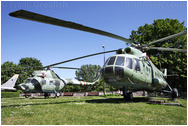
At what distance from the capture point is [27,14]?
4.76 m

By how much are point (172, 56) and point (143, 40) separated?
6.11m

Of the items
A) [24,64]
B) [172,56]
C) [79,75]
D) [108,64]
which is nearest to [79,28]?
[108,64]

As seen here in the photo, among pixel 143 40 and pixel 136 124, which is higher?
pixel 143 40

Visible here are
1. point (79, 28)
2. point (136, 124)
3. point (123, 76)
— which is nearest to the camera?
point (136, 124)

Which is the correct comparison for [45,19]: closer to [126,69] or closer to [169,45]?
[126,69]

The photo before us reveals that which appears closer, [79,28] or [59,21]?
[59,21]

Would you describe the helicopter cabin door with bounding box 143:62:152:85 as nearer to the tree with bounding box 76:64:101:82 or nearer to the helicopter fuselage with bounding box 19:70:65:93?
the helicopter fuselage with bounding box 19:70:65:93

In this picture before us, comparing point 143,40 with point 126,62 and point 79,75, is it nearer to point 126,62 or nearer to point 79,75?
point 126,62

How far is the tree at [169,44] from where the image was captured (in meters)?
26.9

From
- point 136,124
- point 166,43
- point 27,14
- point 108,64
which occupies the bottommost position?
point 136,124

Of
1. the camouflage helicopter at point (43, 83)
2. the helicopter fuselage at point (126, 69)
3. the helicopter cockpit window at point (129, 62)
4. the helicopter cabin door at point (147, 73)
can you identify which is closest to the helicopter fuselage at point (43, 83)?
the camouflage helicopter at point (43, 83)

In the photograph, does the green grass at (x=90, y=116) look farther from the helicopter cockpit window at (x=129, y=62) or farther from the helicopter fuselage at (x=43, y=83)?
the helicopter fuselage at (x=43, y=83)

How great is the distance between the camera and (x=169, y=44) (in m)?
27.9

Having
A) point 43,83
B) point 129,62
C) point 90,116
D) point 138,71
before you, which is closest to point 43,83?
point 43,83
